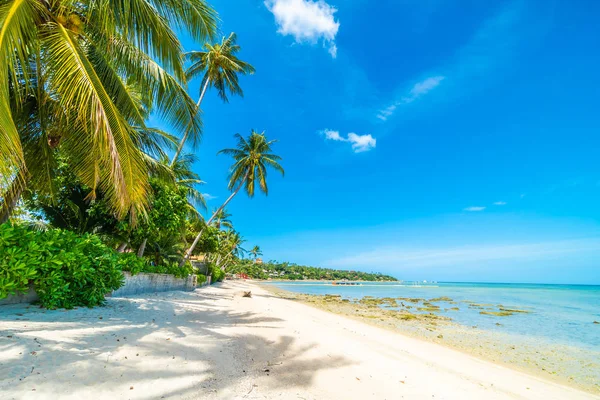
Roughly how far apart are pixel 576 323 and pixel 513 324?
3937 mm

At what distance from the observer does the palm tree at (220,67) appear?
16188mm

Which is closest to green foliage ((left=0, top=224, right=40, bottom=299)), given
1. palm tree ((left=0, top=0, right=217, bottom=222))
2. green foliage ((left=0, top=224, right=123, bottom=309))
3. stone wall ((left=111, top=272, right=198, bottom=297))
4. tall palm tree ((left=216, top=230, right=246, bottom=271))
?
green foliage ((left=0, top=224, right=123, bottom=309))

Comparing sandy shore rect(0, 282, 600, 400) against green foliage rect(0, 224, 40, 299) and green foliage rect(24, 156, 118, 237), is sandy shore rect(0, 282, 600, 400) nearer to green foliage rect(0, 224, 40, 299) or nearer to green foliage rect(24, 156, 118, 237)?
green foliage rect(0, 224, 40, 299)

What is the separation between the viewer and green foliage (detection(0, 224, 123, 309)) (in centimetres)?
437

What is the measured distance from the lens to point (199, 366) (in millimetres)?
3447

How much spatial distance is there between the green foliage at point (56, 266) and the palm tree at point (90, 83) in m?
1.06

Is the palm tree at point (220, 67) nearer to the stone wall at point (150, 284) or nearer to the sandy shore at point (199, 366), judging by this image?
the stone wall at point (150, 284)

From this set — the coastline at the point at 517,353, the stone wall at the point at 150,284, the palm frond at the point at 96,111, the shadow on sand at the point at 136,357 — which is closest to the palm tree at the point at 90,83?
the palm frond at the point at 96,111

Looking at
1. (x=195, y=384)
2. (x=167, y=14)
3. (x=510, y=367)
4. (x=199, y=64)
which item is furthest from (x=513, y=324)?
(x=199, y=64)

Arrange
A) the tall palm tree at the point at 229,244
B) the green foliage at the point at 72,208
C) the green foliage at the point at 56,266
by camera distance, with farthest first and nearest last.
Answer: the tall palm tree at the point at 229,244
the green foliage at the point at 72,208
the green foliage at the point at 56,266

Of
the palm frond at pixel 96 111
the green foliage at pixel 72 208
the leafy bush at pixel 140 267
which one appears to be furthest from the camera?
the green foliage at pixel 72 208

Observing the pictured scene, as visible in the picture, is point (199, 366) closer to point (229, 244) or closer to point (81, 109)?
point (81, 109)

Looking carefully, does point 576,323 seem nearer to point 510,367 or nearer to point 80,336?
point 510,367

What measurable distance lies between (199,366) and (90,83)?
442 centimetres
